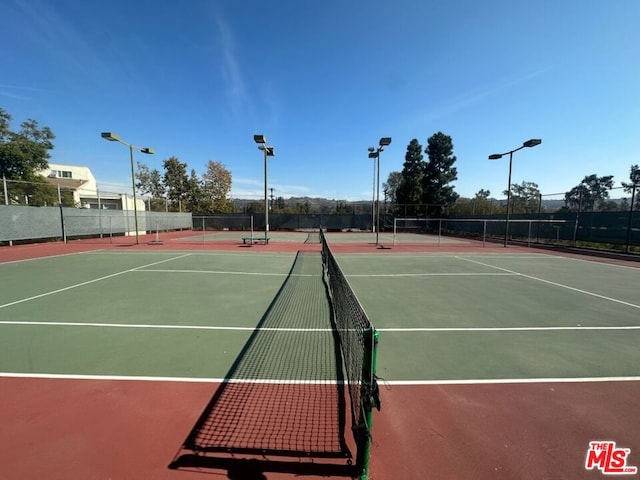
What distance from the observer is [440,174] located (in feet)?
144

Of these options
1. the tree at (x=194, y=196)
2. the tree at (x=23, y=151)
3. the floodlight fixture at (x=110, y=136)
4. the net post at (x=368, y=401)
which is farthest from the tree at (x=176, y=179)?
the net post at (x=368, y=401)

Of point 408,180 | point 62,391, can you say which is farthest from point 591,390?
point 408,180

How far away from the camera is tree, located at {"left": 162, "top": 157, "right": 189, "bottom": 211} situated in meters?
50.5

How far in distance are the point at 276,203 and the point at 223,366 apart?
185 feet

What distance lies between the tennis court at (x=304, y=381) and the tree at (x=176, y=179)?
4609 cm

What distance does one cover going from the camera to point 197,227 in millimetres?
45312

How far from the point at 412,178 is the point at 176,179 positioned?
3984 centimetres

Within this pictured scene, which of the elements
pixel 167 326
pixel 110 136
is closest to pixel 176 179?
pixel 110 136

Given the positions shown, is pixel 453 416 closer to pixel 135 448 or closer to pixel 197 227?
pixel 135 448

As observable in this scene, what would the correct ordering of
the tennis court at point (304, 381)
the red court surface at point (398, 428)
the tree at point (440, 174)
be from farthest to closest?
the tree at point (440, 174) < the tennis court at point (304, 381) < the red court surface at point (398, 428)

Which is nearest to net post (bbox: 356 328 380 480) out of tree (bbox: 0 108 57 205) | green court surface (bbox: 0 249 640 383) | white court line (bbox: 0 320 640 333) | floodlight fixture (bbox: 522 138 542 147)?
green court surface (bbox: 0 249 640 383)

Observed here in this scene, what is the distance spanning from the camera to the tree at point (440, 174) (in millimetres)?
43875

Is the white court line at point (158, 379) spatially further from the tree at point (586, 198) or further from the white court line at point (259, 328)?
the tree at point (586, 198)

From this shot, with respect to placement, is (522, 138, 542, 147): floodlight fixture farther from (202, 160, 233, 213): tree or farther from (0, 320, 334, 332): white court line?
(202, 160, 233, 213): tree
